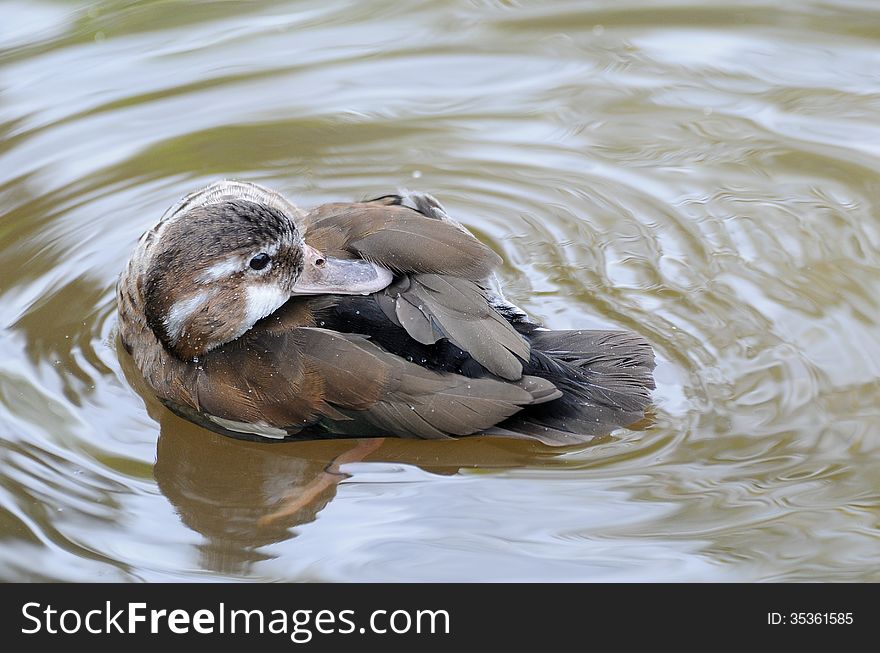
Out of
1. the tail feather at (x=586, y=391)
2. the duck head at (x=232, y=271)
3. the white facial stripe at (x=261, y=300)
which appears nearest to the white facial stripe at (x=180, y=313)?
the duck head at (x=232, y=271)

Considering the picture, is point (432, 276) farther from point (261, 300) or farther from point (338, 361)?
point (261, 300)

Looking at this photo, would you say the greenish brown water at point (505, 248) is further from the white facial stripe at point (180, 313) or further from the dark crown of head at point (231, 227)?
the dark crown of head at point (231, 227)

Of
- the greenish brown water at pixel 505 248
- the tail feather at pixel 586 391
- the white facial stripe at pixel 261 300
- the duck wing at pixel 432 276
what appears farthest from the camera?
the white facial stripe at pixel 261 300

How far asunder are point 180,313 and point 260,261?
39cm

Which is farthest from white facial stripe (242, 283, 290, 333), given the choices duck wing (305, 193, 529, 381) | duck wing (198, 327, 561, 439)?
duck wing (305, 193, 529, 381)

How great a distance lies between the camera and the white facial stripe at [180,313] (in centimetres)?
487

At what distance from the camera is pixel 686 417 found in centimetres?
489

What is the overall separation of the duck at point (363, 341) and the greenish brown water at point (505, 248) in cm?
20

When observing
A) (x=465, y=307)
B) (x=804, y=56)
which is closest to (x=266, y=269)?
(x=465, y=307)

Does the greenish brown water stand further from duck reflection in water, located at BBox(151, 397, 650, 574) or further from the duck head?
the duck head

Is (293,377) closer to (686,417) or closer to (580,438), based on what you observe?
(580,438)

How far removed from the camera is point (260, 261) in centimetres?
486

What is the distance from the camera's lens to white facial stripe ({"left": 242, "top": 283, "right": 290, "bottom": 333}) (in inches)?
191
